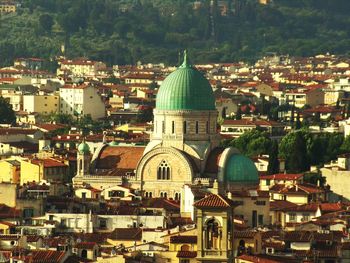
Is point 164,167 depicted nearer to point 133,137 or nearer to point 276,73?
point 133,137

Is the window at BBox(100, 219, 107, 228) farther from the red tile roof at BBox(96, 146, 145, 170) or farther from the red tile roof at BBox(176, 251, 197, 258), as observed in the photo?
the red tile roof at BBox(96, 146, 145, 170)

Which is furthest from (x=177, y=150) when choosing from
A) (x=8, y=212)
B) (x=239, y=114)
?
(x=239, y=114)

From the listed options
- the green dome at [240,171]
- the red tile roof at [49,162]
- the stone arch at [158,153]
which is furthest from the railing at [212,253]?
the red tile roof at [49,162]

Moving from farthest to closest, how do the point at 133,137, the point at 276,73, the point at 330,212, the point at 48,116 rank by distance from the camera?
the point at 276,73 < the point at 48,116 < the point at 133,137 < the point at 330,212

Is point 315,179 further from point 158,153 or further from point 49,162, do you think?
point 49,162

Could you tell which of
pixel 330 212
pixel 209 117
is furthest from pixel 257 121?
pixel 330 212

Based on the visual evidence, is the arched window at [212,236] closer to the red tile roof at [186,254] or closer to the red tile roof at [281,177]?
the red tile roof at [186,254]
